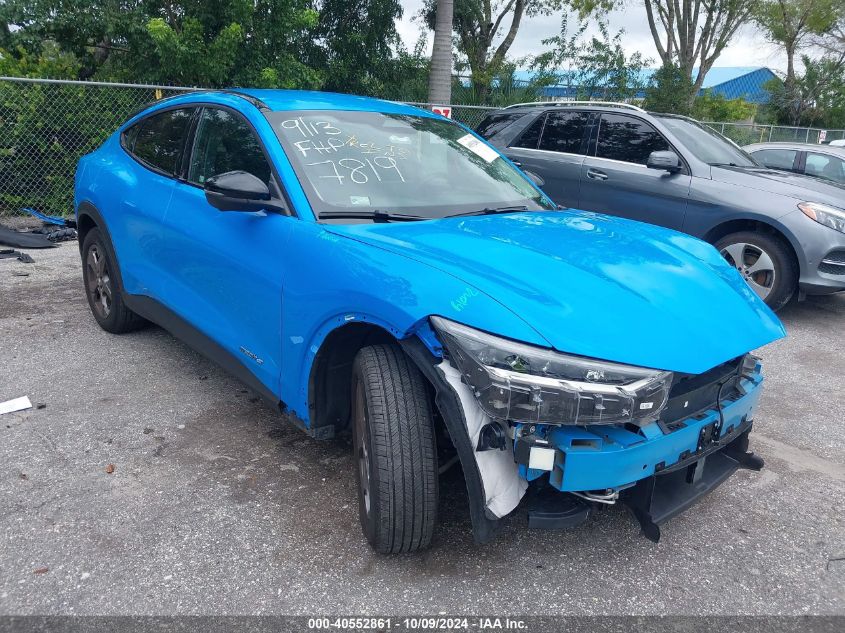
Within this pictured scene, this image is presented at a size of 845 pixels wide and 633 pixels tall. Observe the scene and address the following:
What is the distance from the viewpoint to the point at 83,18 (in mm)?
9320

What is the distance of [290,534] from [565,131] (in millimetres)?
5773

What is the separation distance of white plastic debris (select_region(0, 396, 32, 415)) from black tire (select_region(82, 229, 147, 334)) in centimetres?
92

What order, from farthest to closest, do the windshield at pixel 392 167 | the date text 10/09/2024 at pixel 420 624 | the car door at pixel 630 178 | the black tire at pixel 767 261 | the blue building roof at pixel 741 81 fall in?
the blue building roof at pixel 741 81
the car door at pixel 630 178
the black tire at pixel 767 261
the windshield at pixel 392 167
the date text 10/09/2024 at pixel 420 624

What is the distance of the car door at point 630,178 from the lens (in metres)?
6.30

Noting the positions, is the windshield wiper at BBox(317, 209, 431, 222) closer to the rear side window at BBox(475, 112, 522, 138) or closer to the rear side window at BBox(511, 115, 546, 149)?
the rear side window at BBox(511, 115, 546, 149)

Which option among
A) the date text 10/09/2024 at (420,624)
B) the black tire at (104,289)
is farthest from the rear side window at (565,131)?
the date text 10/09/2024 at (420,624)

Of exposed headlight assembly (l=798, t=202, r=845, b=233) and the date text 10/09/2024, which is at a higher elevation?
exposed headlight assembly (l=798, t=202, r=845, b=233)

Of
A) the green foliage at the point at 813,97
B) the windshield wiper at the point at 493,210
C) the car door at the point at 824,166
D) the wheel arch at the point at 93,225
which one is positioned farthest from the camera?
the green foliage at the point at 813,97

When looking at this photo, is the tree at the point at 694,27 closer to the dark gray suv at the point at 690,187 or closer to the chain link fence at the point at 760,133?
the chain link fence at the point at 760,133

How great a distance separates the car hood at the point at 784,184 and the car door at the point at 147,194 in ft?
15.2

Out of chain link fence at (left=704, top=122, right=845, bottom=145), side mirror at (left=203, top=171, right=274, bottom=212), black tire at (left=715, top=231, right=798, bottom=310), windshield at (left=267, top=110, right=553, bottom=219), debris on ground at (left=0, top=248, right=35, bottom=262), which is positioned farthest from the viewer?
chain link fence at (left=704, top=122, right=845, bottom=145)

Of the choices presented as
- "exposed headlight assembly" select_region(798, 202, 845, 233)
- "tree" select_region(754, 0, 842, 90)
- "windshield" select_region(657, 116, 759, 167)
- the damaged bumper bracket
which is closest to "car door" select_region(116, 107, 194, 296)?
the damaged bumper bracket

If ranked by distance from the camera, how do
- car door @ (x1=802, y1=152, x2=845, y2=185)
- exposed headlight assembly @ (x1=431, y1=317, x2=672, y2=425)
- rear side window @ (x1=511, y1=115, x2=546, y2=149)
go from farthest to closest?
1. car door @ (x1=802, y1=152, x2=845, y2=185)
2. rear side window @ (x1=511, y1=115, x2=546, y2=149)
3. exposed headlight assembly @ (x1=431, y1=317, x2=672, y2=425)

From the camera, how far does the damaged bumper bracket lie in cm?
234
